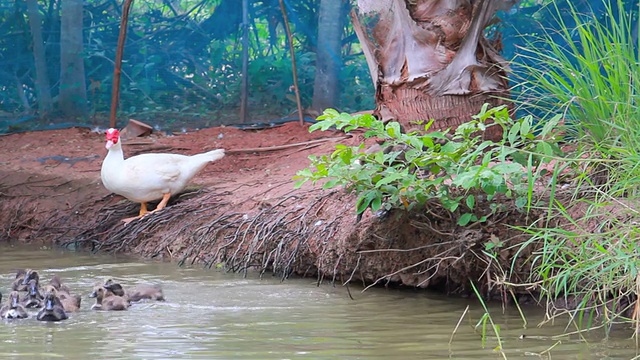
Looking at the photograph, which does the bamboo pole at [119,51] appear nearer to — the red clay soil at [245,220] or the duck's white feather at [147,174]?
the red clay soil at [245,220]

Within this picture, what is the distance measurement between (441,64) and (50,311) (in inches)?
148

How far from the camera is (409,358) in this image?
16.4 ft

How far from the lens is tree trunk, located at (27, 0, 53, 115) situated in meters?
13.1

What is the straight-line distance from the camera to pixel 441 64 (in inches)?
309

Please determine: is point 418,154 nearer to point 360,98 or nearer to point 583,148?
point 583,148

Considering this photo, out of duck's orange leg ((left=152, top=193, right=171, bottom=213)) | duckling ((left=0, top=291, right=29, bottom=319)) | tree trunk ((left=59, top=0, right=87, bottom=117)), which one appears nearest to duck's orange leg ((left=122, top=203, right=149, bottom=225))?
duck's orange leg ((left=152, top=193, right=171, bottom=213))

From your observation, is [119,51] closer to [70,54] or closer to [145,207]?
[70,54]

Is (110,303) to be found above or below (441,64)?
below

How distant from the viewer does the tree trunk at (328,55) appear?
513 inches

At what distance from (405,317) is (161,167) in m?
4.16

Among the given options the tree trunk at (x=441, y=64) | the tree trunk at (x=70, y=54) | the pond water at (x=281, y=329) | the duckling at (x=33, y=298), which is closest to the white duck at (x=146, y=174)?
the pond water at (x=281, y=329)

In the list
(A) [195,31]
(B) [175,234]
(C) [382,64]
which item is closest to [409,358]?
(C) [382,64]

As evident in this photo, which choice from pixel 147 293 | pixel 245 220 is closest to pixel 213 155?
pixel 245 220

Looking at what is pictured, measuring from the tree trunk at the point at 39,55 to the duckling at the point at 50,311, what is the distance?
755 centimetres
